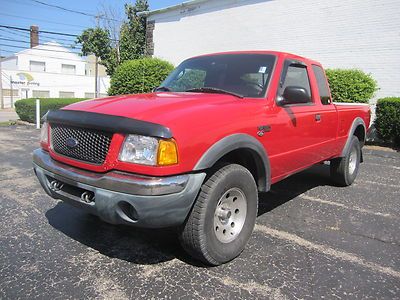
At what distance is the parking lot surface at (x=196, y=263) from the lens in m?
2.78

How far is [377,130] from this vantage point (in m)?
10.6

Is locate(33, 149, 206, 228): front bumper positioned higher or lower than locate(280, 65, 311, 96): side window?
lower

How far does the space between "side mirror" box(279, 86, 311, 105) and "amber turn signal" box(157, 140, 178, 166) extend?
1618mm

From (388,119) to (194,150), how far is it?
30.1 feet

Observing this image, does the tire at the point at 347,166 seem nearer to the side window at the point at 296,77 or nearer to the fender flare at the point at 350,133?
the fender flare at the point at 350,133

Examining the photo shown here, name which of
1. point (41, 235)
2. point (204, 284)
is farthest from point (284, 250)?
point (41, 235)

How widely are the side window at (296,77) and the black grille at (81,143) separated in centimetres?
203

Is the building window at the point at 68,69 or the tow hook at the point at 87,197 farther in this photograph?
the building window at the point at 68,69

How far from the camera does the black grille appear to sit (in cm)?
281

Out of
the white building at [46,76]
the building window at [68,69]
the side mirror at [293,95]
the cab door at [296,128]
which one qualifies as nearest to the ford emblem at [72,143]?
the cab door at [296,128]

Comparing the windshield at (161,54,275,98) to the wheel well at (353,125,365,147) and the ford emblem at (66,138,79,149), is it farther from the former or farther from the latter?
the wheel well at (353,125,365,147)

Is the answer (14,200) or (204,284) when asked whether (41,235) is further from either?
(204,284)

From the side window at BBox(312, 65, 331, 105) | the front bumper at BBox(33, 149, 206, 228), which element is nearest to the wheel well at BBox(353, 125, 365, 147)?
the side window at BBox(312, 65, 331, 105)

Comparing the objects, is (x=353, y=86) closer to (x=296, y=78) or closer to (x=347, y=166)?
(x=347, y=166)
